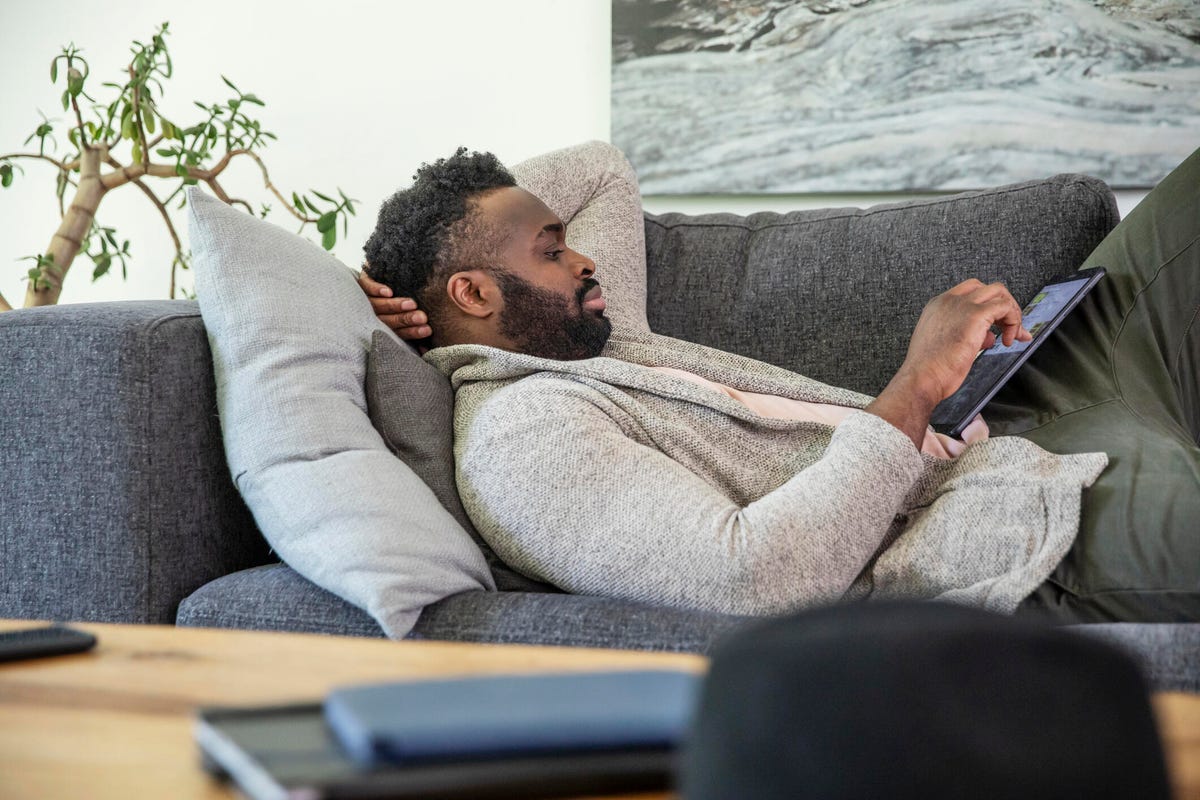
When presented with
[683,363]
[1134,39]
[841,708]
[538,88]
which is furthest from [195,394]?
[1134,39]

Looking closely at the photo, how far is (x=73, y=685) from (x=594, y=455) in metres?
0.62

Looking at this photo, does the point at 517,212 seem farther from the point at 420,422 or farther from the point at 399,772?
the point at 399,772

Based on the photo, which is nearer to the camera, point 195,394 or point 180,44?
point 195,394

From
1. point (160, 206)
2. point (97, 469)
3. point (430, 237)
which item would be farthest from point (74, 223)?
point (97, 469)

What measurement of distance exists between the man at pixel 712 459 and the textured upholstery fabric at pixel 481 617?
0.06 meters

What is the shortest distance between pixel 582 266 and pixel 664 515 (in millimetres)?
610

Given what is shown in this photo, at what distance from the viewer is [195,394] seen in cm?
121

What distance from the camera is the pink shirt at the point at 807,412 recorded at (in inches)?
57.1

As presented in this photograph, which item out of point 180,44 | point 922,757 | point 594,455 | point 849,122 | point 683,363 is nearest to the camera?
point 922,757

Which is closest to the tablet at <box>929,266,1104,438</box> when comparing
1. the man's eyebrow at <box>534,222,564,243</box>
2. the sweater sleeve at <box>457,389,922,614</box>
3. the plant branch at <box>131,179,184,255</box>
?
the sweater sleeve at <box>457,389,922,614</box>

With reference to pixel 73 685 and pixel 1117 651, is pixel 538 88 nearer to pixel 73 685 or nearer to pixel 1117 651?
pixel 73 685

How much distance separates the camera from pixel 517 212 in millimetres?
1590

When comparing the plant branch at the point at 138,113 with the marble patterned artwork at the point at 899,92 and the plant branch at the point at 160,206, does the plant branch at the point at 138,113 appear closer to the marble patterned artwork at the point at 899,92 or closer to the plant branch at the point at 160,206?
the plant branch at the point at 160,206

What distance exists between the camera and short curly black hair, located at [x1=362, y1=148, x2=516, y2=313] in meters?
1.57
